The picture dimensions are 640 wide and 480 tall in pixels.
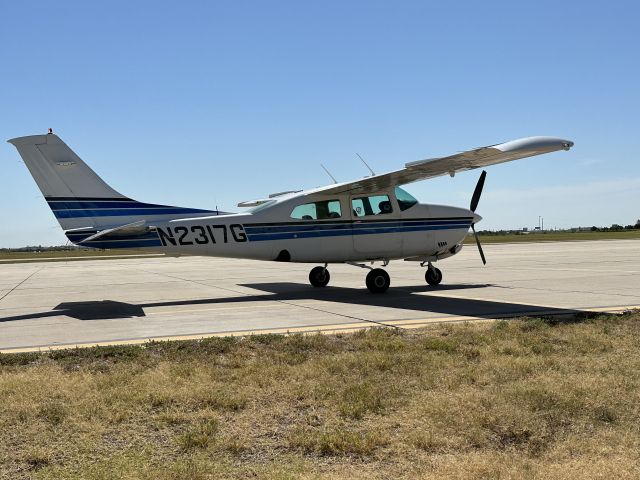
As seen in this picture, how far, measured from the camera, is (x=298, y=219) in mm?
15531

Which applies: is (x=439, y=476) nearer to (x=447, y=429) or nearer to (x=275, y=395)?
(x=447, y=429)

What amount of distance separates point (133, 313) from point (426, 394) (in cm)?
848

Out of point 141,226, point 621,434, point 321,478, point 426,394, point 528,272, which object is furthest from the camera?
point 528,272

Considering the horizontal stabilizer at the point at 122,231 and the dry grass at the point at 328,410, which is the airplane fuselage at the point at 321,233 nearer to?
the horizontal stabilizer at the point at 122,231

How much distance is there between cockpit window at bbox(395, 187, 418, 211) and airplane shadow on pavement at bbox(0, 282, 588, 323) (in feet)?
7.94

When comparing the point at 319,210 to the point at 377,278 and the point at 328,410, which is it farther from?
the point at 328,410

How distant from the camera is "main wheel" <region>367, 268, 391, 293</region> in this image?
15594 mm

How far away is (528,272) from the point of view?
2109cm

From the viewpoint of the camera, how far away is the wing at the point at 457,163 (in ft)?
36.6

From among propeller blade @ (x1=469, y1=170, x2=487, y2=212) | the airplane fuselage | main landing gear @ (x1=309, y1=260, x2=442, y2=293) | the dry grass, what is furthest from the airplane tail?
propeller blade @ (x1=469, y1=170, x2=487, y2=212)

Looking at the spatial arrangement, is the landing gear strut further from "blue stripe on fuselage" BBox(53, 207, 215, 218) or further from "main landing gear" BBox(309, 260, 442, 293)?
"blue stripe on fuselage" BBox(53, 207, 215, 218)

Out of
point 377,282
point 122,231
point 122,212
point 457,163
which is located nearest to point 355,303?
point 377,282

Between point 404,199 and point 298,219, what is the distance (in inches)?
127


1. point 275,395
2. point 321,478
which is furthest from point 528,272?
point 321,478
